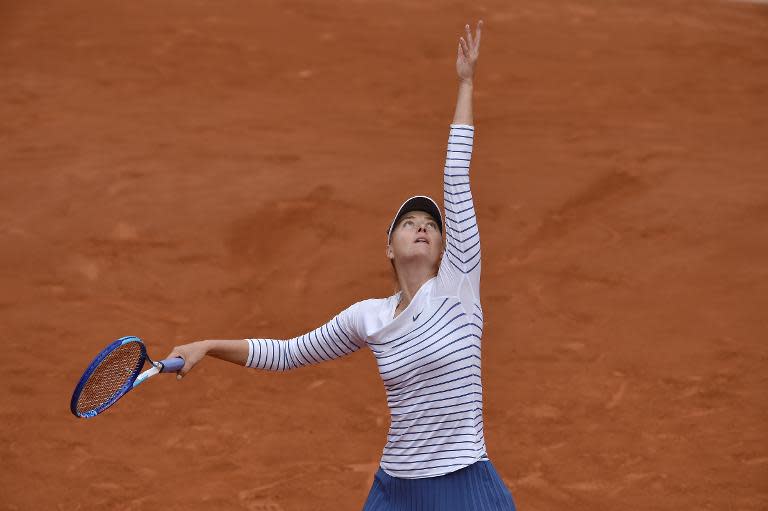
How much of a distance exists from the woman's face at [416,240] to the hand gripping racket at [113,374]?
0.78 metres

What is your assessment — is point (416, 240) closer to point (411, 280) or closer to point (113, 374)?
point (411, 280)

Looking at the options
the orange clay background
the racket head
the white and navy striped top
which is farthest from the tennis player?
the orange clay background

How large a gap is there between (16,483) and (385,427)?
216 cm

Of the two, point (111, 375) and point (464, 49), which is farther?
point (111, 375)

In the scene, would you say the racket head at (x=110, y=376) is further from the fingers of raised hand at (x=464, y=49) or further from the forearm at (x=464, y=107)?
the fingers of raised hand at (x=464, y=49)

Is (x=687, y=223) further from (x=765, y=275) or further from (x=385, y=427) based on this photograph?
(x=385, y=427)

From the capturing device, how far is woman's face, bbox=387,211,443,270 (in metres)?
3.71

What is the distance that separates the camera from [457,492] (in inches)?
138

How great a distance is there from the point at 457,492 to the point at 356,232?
525cm

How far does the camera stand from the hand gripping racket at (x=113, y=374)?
3.68 m

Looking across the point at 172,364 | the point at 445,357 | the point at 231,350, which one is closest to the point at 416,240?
the point at 445,357

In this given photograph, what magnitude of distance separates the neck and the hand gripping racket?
0.74 meters

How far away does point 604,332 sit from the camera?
25.5 ft

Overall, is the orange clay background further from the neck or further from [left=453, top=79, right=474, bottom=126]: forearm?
[left=453, top=79, right=474, bottom=126]: forearm
